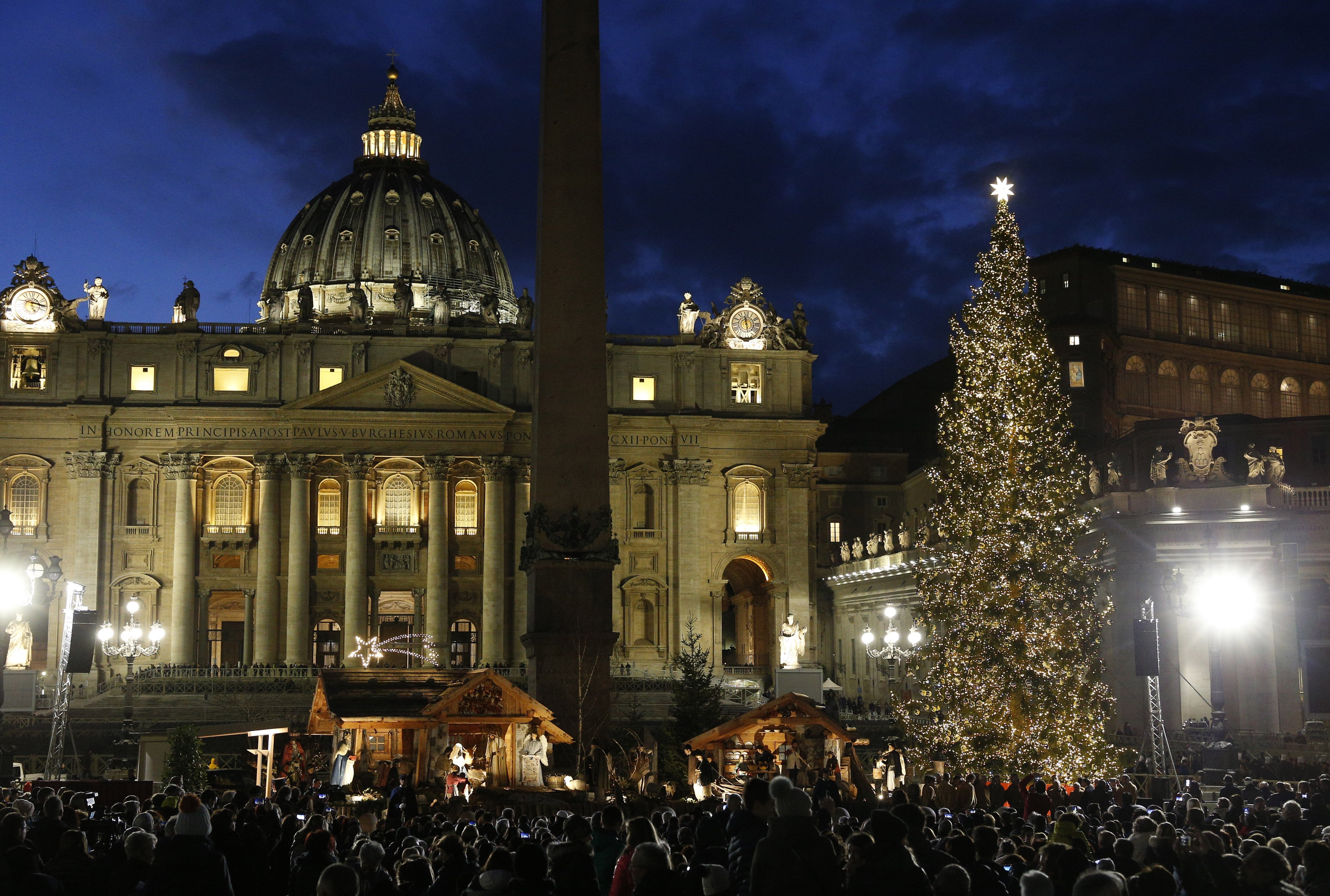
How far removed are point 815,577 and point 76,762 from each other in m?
45.6

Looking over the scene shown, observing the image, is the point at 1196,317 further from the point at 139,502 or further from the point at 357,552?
the point at 139,502

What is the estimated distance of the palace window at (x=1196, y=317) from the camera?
224 ft

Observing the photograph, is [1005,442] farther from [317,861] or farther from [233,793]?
[317,861]

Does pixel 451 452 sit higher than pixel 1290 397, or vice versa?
pixel 1290 397

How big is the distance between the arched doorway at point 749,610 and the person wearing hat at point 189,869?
61.3 meters

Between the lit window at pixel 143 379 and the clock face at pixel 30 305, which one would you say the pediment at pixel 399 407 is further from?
the clock face at pixel 30 305

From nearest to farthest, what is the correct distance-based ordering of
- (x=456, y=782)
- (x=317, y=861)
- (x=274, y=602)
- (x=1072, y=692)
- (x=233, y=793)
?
(x=317, y=861) → (x=233, y=793) → (x=456, y=782) → (x=1072, y=692) → (x=274, y=602)

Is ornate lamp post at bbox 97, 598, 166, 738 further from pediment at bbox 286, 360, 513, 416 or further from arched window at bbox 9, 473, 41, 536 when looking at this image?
pediment at bbox 286, 360, 513, 416

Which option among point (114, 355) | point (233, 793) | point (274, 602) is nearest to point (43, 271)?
point (114, 355)

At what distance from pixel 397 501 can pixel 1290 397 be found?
131 feet

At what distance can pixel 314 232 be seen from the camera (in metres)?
93.9

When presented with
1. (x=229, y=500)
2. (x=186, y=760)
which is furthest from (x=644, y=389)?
(x=186, y=760)

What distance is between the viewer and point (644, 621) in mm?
69562

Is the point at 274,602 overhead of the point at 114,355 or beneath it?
beneath
